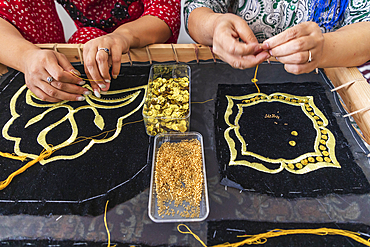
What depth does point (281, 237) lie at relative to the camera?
51 centimetres

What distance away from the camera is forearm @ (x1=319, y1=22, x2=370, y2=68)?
665mm

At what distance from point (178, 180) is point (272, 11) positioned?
0.73 m

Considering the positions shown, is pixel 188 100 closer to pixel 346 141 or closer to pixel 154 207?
pixel 154 207

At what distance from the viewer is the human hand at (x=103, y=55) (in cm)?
68

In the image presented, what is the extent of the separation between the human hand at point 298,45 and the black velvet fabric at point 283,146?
0.18 m

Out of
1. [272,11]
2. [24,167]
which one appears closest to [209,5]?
[272,11]

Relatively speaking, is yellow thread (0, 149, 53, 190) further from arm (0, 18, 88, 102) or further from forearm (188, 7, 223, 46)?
forearm (188, 7, 223, 46)

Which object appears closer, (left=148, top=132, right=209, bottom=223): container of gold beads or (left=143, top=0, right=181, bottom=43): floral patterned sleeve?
(left=148, top=132, right=209, bottom=223): container of gold beads

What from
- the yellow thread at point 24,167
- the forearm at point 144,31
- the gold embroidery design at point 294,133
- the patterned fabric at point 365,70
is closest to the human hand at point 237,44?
the gold embroidery design at point 294,133

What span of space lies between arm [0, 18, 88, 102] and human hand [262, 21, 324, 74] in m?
0.66

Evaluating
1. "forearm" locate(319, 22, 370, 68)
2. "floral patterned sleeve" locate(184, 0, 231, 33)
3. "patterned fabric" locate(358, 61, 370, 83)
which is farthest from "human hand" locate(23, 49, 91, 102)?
"patterned fabric" locate(358, 61, 370, 83)

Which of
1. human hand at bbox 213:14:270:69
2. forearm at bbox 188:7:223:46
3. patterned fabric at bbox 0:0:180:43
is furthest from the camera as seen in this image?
patterned fabric at bbox 0:0:180:43

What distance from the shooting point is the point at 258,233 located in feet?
1.70

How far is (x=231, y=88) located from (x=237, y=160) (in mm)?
316
